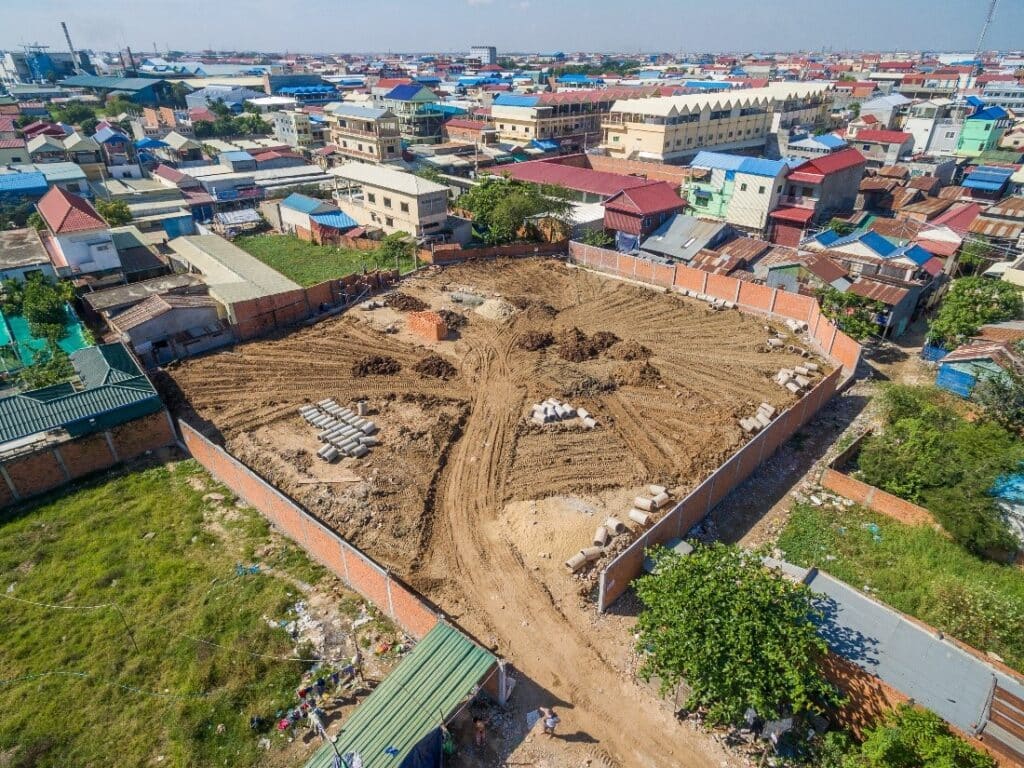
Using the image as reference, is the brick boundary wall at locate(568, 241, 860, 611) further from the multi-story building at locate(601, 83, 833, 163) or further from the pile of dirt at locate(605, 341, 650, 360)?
the multi-story building at locate(601, 83, 833, 163)

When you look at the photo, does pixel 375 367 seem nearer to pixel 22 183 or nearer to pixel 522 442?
pixel 522 442

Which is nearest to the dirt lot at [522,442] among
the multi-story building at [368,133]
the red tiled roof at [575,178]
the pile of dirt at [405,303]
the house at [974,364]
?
the pile of dirt at [405,303]

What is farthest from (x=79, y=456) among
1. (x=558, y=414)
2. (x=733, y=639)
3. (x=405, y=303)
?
(x=733, y=639)

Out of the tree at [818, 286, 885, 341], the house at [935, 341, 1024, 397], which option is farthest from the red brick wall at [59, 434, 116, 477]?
the house at [935, 341, 1024, 397]

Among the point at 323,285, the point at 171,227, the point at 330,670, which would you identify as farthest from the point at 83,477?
the point at 171,227

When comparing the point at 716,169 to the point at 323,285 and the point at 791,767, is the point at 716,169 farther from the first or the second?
the point at 791,767

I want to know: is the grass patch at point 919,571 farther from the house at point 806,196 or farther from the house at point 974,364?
the house at point 806,196
